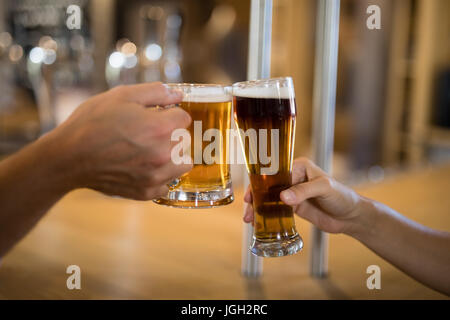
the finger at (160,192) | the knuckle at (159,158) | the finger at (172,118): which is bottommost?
the finger at (160,192)

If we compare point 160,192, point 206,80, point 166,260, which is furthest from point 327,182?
point 206,80

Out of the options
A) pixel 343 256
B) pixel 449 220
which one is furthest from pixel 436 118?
pixel 343 256

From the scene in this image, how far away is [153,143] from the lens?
2.00ft

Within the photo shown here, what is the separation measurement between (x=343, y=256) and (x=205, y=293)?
384 mm

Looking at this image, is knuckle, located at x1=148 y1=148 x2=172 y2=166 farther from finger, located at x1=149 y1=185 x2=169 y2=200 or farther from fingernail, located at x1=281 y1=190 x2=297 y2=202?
fingernail, located at x1=281 y1=190 x2=297 y2=202

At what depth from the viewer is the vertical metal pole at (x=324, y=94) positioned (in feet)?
3.01

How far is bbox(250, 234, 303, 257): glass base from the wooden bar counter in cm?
18

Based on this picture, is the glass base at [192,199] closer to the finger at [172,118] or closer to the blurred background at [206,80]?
the finger at [172,118]

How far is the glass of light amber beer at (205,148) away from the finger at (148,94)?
0.16ft

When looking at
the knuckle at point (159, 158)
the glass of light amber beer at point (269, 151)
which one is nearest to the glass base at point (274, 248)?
the glass of light amber beer at point (269, 151)

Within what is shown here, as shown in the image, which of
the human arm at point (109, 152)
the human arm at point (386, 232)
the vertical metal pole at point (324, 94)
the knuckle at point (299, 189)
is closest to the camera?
the human arm at point (109, 152)

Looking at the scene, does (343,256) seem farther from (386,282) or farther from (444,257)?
(444,257)

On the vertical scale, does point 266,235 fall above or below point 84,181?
below

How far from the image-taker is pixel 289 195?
2.27ft
